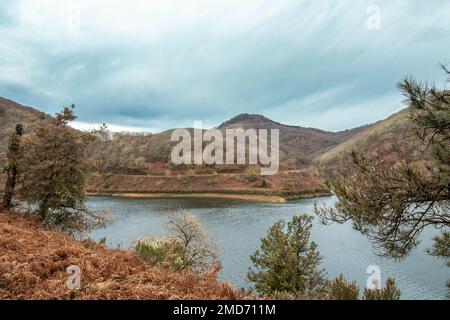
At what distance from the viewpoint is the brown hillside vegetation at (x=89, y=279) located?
251 inches

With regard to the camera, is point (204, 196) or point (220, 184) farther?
point (220, 184)

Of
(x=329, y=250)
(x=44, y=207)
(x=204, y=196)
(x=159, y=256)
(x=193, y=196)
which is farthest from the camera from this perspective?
(x=204, y=196)

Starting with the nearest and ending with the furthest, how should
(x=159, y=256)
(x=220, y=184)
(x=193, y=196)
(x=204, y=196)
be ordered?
(x=159, y=256)
(x=193, y=196)
(x=204, y=196)
(x=220, y=184)

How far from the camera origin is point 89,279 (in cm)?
719

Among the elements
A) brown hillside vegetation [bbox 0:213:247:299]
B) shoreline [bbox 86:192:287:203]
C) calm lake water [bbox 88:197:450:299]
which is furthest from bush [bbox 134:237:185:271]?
shoreline [bbox 86:192:287:203]

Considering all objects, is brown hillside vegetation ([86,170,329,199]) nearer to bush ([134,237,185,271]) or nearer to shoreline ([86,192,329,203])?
shoreline ([86,192,329,203])

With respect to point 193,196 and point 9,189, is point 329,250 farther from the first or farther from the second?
point 193,196

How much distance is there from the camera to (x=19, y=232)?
474 inches

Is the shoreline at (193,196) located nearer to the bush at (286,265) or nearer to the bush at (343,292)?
the bush at (286,265)


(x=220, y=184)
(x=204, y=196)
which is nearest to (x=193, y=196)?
(x=204, y=196)

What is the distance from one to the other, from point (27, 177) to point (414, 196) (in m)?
18.8

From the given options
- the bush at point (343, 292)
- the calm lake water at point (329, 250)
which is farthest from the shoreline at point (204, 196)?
the bush at point (343, 292)

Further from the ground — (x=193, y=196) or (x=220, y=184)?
(x=220, y=184)
